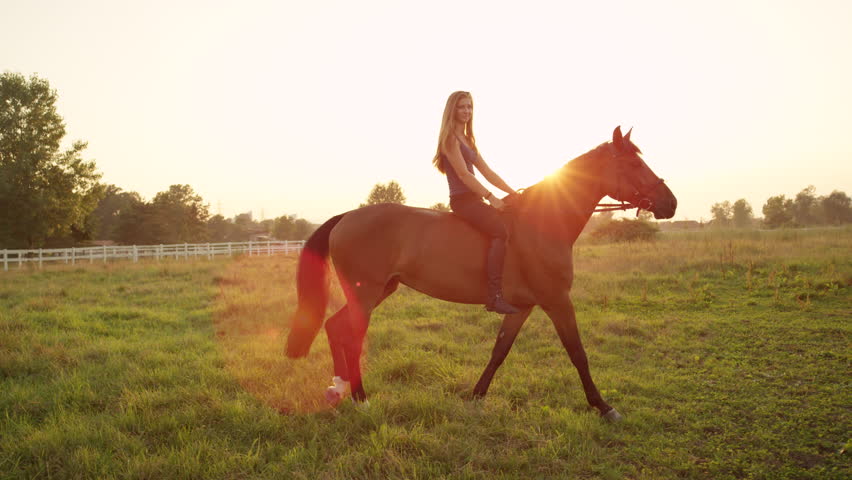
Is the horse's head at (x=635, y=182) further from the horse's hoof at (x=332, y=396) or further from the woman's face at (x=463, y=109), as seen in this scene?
the horse's hoof at (x=332, y=396)

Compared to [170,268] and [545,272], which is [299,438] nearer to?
[545,272]

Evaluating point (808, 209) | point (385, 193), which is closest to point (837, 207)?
point (808, 209)

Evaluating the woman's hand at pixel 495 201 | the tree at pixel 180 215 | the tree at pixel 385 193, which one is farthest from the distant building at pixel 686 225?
the tree at pixel 180 215

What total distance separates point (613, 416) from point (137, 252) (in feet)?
101

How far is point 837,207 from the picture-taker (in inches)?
3270

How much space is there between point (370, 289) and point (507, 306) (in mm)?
1505

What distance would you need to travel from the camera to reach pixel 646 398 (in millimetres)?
5031

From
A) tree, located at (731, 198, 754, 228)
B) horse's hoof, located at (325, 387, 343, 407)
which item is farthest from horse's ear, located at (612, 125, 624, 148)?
tree, located at (731, 198, 754, 228)

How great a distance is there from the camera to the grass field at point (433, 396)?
3.58 m

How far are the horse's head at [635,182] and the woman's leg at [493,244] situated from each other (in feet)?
4.66

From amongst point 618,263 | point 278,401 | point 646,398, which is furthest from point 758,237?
point 278,401

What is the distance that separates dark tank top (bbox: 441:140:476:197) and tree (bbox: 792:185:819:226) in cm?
11082

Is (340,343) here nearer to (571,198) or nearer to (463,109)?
(463,109)

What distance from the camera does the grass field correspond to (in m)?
3.58
